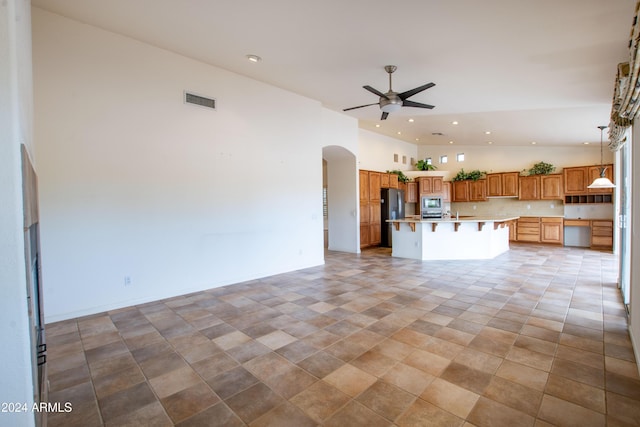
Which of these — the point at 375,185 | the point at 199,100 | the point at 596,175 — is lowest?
the point at 375,185

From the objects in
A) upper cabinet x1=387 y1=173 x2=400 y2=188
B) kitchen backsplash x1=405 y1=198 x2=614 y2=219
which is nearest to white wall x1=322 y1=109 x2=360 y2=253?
upper cabinet x1=387 y1=173 x2=400 y2=188

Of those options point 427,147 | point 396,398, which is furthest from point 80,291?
point 427,147

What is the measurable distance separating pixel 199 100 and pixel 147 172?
1391 mm

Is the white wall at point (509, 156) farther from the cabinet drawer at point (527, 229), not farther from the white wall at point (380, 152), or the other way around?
the cabinet drawer at point (527, 229)

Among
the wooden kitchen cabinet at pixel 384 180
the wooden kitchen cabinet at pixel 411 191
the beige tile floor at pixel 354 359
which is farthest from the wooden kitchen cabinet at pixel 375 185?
the beige tile floor at pixel 354 359

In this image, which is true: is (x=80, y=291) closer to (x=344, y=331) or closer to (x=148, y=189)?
(x=148, y=189)

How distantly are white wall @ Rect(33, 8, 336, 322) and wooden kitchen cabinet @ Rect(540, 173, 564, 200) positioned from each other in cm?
835

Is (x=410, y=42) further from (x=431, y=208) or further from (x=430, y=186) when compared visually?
(x=430, y=186)

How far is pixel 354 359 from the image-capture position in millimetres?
2607

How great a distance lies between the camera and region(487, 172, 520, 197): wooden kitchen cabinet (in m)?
9.77

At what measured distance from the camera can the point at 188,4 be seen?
3189 millimetres

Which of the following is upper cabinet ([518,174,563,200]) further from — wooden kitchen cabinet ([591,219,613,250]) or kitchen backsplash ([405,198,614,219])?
wooden kitchen cabinet ([591,219,613,250])

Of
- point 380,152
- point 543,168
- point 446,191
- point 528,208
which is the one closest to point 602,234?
point 528,208

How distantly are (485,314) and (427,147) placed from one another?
911 centimetres
